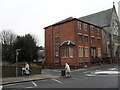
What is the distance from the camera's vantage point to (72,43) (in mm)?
38094

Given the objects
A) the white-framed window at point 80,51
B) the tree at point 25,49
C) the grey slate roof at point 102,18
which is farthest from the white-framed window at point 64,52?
the grey slate roof at point 102,18

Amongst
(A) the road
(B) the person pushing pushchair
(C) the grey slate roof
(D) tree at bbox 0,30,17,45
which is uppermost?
(C) the grey slate roof

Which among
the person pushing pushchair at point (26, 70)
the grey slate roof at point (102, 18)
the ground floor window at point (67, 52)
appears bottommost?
the person pushing pushchair at point (26, 70)

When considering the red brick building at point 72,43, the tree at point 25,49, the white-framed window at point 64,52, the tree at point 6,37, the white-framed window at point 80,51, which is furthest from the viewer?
the tree at point 6,37

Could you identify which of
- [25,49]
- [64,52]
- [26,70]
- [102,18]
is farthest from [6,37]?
[26,70]

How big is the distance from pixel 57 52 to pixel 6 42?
19.6 metres

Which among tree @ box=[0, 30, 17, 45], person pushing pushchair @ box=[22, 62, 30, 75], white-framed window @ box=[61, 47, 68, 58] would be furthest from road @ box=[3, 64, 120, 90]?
tree @ box=[0, 30, 17, 45]

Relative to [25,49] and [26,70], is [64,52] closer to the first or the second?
[25,49]

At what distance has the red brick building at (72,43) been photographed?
38.5m

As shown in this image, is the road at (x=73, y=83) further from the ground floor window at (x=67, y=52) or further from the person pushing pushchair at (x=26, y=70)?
the ground floor window at (x=67, y=52)

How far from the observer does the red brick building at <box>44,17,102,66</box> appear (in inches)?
1517

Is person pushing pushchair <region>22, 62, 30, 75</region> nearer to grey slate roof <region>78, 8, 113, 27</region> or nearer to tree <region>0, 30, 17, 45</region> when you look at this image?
tree <region>0, 30, 17, 45</region>

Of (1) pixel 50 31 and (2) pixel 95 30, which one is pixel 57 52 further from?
(2) pixel 95 30

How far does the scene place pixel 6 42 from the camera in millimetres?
53562
